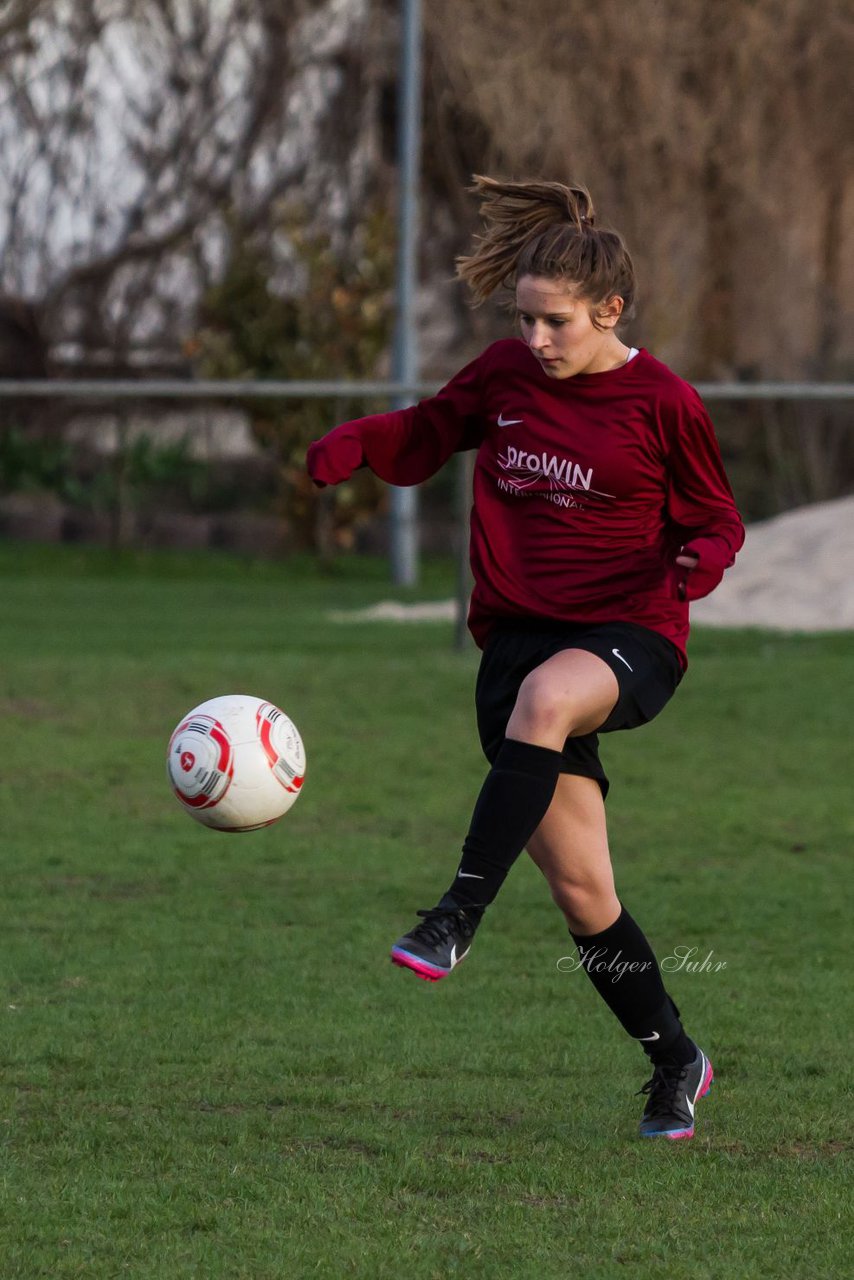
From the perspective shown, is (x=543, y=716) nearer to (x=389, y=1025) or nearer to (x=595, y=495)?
(x=595, y=495)

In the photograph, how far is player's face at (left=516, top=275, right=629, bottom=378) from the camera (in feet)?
12.3

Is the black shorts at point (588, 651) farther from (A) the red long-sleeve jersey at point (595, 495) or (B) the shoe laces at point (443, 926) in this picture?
(B) the shoe laces at point (443, 926)

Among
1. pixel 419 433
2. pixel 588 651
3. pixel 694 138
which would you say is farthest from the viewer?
pixel 694 138

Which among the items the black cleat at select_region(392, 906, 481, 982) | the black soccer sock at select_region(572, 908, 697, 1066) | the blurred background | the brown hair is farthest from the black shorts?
the blurred background

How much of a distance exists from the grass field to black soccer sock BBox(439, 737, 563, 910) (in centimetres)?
52

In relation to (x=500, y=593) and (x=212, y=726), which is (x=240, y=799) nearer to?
(x=212, y=726)

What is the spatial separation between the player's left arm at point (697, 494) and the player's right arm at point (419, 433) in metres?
0.47

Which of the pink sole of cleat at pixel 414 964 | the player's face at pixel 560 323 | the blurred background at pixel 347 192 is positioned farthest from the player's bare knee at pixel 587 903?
the blurred background at pixel 347 192

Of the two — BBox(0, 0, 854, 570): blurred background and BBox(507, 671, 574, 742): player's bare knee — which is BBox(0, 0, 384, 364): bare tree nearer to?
BBox(0, 0, 854, 570): blurred background

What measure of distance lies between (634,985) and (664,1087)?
0.70 feet

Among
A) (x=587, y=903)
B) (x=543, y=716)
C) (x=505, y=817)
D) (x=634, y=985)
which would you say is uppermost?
(x=543, y=716)

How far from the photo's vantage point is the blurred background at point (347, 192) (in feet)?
70.0

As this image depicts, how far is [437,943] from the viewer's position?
344 cm

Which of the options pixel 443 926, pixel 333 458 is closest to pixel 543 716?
pixel 443 926
